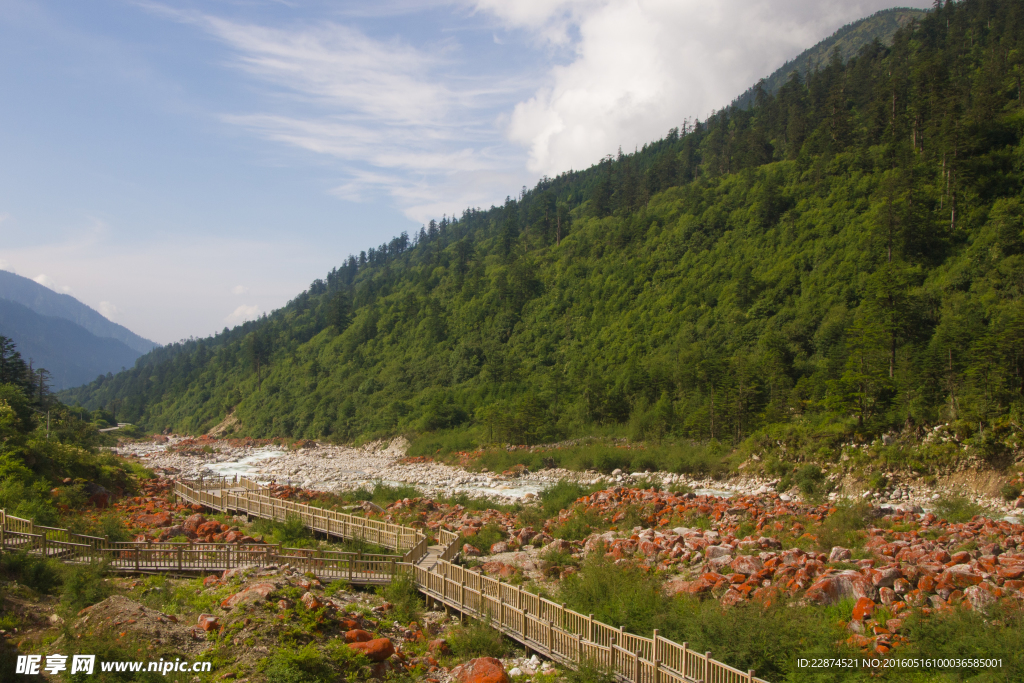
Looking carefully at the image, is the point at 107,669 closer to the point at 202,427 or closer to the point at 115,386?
the point at 202,427

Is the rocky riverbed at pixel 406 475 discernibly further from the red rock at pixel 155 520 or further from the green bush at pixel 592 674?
the green bush at pixel 592 674

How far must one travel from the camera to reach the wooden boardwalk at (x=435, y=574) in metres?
10.7

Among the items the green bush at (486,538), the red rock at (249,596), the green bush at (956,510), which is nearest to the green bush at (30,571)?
the red rock at (249,596)

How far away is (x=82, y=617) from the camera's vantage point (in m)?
11.7

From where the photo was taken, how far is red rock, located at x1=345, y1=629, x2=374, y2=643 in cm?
1237

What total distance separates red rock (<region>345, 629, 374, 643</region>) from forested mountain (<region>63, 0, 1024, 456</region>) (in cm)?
3174

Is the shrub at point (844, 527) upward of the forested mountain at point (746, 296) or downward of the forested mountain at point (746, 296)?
downward

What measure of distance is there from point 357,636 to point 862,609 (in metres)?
11.2

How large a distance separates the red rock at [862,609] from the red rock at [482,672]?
766 centimetres

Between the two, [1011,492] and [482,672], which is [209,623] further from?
[1011,492]

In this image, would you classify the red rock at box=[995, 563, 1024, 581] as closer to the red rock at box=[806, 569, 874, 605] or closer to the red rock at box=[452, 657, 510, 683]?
the red rock at box=[806, 569, 874, 605]

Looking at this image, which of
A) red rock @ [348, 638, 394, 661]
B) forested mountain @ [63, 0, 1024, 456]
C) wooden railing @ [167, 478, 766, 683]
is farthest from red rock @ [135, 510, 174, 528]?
forested mountain @ [63, 0, 1024, 456]

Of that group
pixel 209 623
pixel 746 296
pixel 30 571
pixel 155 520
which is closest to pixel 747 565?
pixel 209 623

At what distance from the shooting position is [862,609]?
12.0 metres
